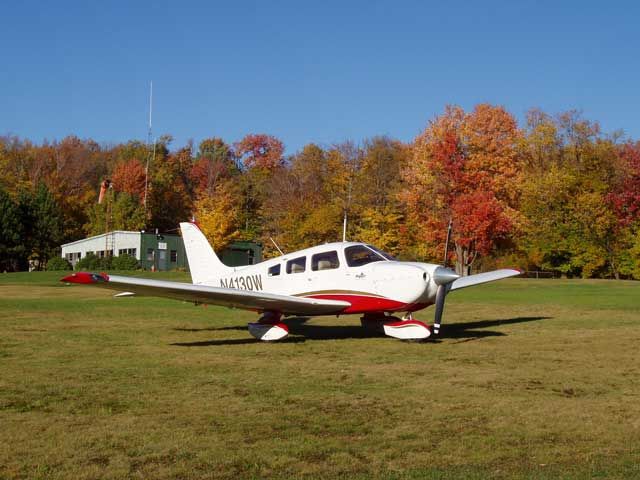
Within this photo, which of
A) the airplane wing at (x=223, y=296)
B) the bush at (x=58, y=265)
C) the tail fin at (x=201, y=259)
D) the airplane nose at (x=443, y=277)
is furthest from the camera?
the bush at (x=58, y=265)

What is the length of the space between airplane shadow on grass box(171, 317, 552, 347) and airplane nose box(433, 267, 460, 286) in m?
Answer: 1.65

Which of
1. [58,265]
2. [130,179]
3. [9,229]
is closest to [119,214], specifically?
[58,265]

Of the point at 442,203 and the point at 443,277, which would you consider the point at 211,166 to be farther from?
the point at 443,277

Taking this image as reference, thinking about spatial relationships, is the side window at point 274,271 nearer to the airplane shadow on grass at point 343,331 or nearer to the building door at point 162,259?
the airplane shadow on grass at point 343,331

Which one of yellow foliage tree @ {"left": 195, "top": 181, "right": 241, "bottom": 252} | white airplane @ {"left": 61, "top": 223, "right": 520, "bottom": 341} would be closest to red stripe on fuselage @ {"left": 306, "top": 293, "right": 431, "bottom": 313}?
white airplane @ {"left": 61, "top": 223, "right": 520, "bottom": 341}

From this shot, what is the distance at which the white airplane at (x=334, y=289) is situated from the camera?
1402 cm

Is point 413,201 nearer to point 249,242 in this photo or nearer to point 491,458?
point 249,242

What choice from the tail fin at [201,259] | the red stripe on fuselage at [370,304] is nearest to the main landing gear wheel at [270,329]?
the red stripe on fuselage at [370,304]

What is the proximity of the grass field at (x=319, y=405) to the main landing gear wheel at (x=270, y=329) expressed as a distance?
0.25 meters

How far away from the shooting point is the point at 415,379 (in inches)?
401

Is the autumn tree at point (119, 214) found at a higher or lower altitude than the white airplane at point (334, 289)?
higher

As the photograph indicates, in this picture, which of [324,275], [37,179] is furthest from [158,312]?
[37,179]

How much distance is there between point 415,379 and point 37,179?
280ft

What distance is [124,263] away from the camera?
63.1 metres
